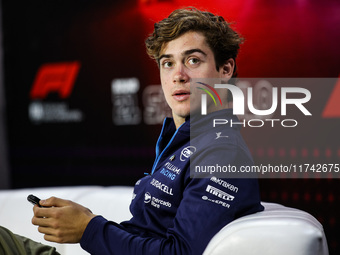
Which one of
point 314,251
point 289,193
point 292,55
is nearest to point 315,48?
point 292,55

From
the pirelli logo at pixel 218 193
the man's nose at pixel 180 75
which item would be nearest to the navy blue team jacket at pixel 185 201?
the pirelli logo at pixel 218 193

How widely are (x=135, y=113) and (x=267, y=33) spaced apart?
50.2 inches

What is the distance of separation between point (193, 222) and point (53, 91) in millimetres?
3183

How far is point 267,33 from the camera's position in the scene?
2949 mm

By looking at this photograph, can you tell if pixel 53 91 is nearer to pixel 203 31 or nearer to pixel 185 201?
pixel 203 31

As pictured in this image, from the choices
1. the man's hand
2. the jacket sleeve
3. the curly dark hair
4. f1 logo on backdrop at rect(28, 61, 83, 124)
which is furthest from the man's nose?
f1 logo on backdrop at rect(28, 61, 83, 124)

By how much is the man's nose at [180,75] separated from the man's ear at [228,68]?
0.53ft

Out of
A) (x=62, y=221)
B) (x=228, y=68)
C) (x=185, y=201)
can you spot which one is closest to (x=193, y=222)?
(x=185, y=201)

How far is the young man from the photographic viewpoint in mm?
1161

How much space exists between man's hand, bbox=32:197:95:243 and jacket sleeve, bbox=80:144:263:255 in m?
0.03

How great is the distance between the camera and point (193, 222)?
1.14 metres

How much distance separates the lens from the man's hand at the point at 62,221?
4.08ft

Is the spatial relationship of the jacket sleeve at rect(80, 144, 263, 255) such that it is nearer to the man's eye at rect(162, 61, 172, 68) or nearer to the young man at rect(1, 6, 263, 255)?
the young man at rect(1, 6, 263, 255)

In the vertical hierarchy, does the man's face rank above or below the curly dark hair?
below
